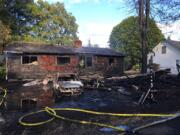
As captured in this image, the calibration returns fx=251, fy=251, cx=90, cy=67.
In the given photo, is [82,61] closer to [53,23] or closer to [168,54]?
[168,54]

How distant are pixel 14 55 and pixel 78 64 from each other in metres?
7.17

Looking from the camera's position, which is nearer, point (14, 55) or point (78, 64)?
point (14, 55)

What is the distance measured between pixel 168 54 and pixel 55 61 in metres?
21.1

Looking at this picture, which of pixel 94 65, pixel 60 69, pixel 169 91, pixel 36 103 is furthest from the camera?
pixel 94 65

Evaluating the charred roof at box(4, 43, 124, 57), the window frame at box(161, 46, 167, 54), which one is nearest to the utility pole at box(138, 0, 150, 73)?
the charred roof at box(4, 43, 124, 57)

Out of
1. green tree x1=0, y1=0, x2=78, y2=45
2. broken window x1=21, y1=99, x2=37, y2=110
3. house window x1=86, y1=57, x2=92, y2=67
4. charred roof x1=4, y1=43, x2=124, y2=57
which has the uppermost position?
green tree x1=0, y1=0, x2=78, y2=45

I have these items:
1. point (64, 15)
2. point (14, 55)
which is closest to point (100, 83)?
point (14, 55)

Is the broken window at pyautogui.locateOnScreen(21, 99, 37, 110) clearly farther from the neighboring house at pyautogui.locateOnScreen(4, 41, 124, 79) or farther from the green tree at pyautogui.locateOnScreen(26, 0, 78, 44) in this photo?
the green tree at pyautogui.locateOnScreen(26, 0, 78, 44)

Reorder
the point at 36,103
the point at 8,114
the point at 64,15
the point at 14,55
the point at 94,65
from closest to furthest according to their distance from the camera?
1. the point at 8,114
2. the point at 36,103
3. the point at 14,55
4. the point at 94,65
5. the point at 64,15

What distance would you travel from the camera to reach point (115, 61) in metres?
31.2

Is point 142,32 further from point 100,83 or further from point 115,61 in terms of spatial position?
point 100,83

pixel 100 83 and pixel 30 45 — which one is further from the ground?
pixel 30 45

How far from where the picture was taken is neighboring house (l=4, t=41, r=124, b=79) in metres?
25.4

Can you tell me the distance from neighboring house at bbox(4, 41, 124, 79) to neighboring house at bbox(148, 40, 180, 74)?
38.1 ft
